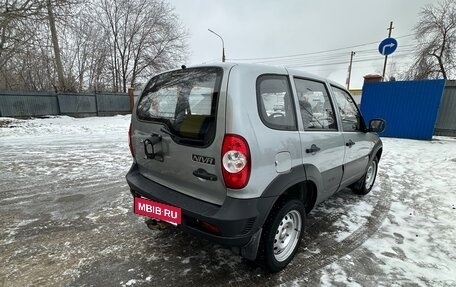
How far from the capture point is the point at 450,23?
69.7 ft

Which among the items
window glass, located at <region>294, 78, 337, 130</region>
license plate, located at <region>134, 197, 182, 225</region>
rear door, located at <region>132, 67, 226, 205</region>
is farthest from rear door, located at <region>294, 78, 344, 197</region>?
license plate, located at <region>134, 197, 182, 225</region>

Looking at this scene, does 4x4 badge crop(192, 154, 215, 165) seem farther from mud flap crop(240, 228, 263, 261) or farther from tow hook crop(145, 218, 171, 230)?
tow hook crop(145, 218, 171, 230)

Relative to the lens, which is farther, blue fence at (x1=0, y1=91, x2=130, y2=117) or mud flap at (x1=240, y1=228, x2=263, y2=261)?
blue fence at (x1=0, y1=91, x2=130, y2=117)

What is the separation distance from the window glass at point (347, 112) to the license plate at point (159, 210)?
2.26 metres

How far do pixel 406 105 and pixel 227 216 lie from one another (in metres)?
10.4

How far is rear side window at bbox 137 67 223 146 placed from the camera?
2094 mm

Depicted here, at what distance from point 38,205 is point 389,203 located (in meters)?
5.26

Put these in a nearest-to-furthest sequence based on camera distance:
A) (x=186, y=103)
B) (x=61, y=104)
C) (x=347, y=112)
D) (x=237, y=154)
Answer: (x=237, y=154) < (x=186, y=103) < (x=347, y=112) < (x=61, y=104)

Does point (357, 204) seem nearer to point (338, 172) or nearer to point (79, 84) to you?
point (338, 172)

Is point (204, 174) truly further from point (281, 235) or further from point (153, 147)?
point (281, 235)

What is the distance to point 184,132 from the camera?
7.27ft

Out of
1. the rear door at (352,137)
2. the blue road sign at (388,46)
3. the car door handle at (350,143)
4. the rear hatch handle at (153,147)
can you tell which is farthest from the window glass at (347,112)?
the blue road sign at (388,46)

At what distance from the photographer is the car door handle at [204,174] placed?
2042 millimetres

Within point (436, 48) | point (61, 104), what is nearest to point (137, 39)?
point (61, 104)
